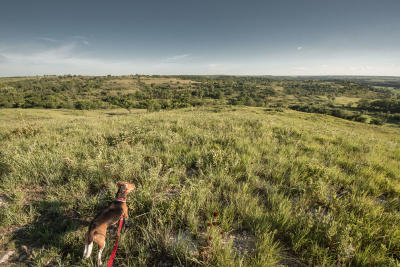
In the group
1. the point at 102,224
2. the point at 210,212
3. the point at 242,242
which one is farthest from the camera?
the point at 210,212

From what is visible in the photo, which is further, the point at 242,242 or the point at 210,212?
the point at 210,212

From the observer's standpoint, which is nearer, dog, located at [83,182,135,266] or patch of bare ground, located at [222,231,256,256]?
dog, located at [83,182,135,266]

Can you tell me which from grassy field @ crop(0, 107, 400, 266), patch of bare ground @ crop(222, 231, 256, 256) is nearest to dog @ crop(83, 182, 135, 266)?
grassy field @ crop(0, 107, 400, 266)

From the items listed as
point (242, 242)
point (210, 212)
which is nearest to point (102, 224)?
point (210, 212)

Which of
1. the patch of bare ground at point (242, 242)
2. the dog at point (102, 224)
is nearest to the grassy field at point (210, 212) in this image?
the patch of bare ground at point (242, 242)

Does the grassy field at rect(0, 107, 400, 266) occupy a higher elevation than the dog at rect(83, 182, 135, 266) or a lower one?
lower

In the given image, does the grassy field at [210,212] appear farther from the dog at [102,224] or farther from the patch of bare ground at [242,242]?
the dog at [102,224]

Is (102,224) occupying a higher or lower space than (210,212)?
higher

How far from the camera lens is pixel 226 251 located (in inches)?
65.0

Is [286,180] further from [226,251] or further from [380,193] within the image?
[226,251]

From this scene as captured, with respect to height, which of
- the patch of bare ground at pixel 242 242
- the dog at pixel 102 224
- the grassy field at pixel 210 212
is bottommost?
the patch of bare ground at pixel 242 242

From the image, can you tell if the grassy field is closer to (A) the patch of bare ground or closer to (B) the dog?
(A) the patch of bare ground

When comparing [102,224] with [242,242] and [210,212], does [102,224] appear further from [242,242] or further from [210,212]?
[242,242]

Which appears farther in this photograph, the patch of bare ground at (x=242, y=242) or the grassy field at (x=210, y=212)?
the patch of bare ground at (x=242, y=242)
